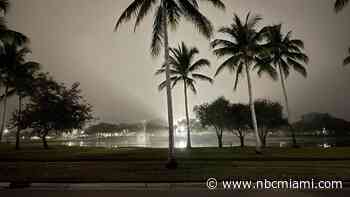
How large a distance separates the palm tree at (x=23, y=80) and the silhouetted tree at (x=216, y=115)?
26563mm

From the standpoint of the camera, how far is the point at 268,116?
43188 mm

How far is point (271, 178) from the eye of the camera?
9672 mm

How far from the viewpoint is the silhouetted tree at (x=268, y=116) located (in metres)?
43.1

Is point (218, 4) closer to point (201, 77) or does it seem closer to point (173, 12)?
point (173, 12)

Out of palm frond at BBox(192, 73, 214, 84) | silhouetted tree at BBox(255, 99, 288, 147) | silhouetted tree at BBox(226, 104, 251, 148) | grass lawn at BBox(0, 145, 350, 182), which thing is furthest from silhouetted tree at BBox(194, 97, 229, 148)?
grass lawn at BBox(0, 145, 350, 182)

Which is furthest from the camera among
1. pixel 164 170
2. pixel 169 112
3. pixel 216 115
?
pixel 216 115

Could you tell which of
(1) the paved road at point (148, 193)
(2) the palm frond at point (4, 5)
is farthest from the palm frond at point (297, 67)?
(2) the palm frond at point (4, 5)

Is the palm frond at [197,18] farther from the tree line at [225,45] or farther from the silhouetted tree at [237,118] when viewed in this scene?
the silhouetted tree at [237,118]

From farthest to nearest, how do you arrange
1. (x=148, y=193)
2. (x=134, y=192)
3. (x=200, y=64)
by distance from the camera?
(x=200, y=64), (x=134, y=192), (x=148, y=193)

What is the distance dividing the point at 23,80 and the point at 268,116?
38.1 m

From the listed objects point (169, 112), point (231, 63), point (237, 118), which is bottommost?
point (237, 118)

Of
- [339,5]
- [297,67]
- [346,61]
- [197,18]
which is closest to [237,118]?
[297,67]

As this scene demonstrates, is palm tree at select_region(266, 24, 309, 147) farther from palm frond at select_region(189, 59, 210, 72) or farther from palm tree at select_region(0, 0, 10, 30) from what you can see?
palm tree at select_region(0, 0, 10, 30)

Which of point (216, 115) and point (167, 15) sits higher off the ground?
point (167, 15)
